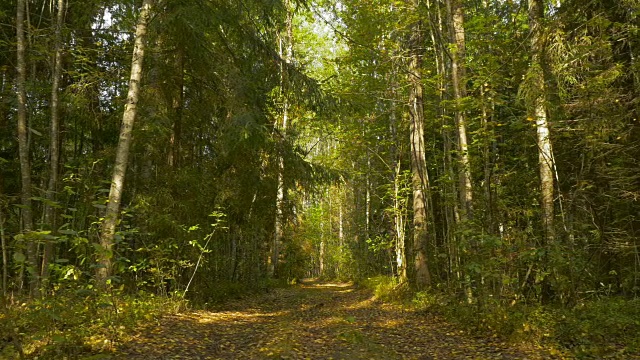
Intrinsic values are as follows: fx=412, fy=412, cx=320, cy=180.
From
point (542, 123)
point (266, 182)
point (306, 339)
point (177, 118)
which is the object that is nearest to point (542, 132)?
point (542, 123)

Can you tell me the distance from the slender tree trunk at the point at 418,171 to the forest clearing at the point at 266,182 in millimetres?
68

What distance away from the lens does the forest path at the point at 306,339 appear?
6.30 metres

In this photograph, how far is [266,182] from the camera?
37.4ft

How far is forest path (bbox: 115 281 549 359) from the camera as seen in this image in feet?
20.7

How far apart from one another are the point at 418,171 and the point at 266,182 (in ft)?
15.3

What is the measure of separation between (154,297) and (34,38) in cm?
597

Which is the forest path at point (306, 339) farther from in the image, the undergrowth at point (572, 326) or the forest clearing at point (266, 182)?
the undergrowth at point (572, 326)

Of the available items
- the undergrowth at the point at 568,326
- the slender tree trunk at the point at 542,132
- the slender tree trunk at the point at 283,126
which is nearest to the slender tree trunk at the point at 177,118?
the slender tree trunk at the point at 283,126

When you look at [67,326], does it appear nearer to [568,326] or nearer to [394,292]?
[568,326]

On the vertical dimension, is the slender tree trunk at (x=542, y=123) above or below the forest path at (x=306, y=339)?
above

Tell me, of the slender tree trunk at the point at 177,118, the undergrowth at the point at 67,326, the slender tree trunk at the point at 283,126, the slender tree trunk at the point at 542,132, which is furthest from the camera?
the slender tree trunk at the point at 283,126

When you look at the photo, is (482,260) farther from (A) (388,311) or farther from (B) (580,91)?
(A) (388,311)

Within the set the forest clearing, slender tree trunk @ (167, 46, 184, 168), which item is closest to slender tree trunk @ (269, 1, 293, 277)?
the forest clearing

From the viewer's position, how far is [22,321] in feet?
19.8
